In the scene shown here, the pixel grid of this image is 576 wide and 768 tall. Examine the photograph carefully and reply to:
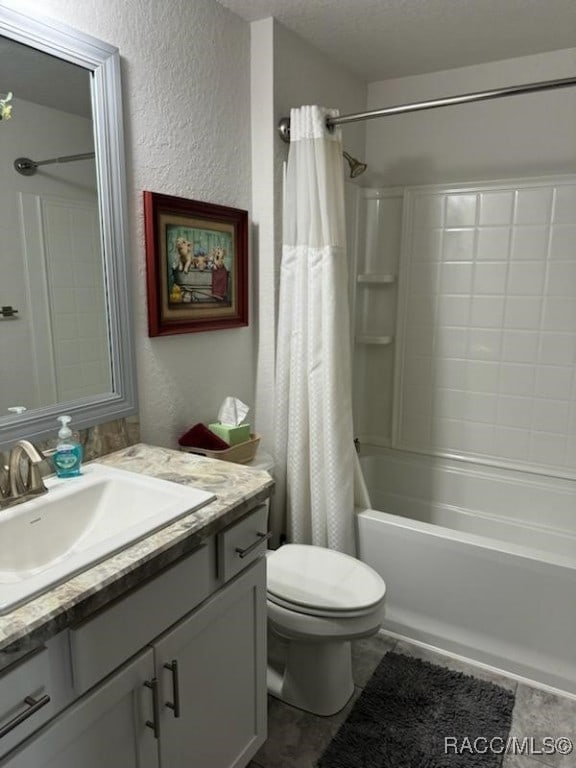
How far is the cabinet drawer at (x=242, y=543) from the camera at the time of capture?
1230 mm

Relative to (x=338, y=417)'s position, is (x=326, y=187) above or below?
above

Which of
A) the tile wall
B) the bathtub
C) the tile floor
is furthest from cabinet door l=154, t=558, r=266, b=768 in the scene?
the tile wall

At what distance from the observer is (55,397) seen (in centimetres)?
144

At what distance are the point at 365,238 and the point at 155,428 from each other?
5.37 feet

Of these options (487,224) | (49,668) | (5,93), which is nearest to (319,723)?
(49,668)

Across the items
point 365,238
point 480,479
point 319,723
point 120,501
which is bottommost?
point 319,723

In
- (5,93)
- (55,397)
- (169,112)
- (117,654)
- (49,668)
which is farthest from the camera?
(169,112)

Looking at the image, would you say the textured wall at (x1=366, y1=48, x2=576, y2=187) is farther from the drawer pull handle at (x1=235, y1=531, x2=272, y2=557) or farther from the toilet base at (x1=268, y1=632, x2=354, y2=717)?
the toilet base at (x1=268, y1=632, x2=354, y2=717)

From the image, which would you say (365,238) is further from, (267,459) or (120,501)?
(120,501)

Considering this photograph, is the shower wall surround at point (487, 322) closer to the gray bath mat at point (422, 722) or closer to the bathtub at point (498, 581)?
the bathtub at point (498, 581)

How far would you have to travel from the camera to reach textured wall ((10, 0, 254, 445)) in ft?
5.16

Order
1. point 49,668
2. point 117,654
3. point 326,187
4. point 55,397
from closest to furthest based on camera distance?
point 49,668 < point 117,654 < point 55,397 < point 326,187

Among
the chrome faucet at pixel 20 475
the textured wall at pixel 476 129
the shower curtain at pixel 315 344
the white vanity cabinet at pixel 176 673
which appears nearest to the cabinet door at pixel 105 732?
the white vanity cabinet at pixel 176 673

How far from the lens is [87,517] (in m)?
1.31
